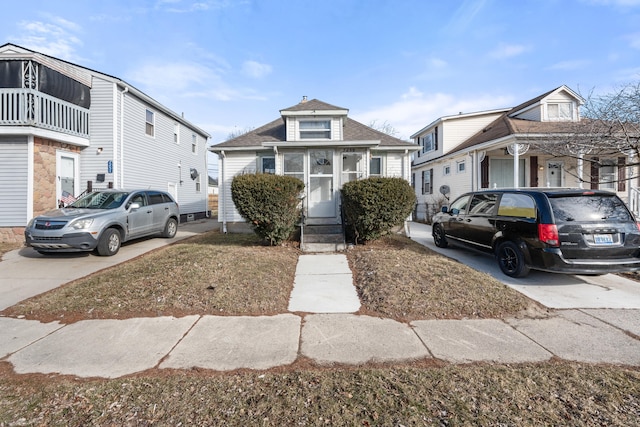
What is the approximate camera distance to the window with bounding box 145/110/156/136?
12.9m

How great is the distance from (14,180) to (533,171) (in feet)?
68.5

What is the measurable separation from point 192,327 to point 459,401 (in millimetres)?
2988

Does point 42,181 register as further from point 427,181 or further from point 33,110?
point 427,181

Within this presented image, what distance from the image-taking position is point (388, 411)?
6.91 feet

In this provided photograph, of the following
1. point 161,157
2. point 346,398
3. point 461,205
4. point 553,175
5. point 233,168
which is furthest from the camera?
point 553,175

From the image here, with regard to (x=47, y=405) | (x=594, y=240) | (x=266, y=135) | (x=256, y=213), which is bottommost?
(x=47, y=405)

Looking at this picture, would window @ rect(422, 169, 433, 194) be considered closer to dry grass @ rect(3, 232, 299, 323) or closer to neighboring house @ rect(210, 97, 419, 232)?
neighboring house @ rect(210, 97, 419, 232)

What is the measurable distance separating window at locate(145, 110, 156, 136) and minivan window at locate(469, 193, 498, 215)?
13.4m

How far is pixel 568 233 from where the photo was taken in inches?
181

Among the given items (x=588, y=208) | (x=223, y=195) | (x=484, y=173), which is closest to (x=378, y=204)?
(x=588, y=208)

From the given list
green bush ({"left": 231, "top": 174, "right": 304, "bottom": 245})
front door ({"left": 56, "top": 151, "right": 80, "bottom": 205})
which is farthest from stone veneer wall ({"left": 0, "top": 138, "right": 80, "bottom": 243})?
green bush ({"left": 231, "top": 174, "right": 304, "bottom": 245})

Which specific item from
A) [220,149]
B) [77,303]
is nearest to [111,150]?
[220,149]

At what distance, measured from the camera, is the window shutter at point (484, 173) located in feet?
44.2

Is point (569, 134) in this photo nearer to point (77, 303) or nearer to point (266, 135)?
point (266, 135)
